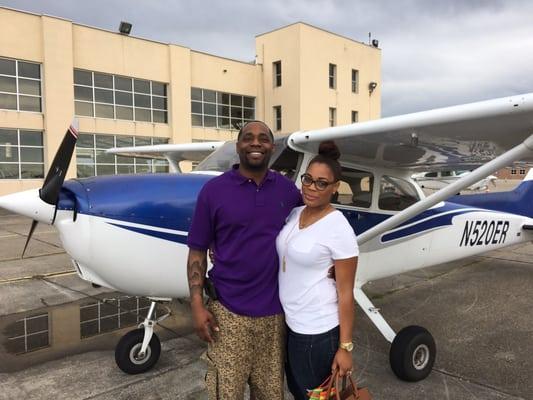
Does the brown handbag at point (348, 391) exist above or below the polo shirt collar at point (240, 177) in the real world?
below

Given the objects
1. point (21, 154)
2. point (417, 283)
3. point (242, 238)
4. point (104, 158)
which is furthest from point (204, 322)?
point (104, 158)

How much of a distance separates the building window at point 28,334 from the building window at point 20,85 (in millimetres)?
16970

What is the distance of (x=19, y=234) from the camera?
1160cm

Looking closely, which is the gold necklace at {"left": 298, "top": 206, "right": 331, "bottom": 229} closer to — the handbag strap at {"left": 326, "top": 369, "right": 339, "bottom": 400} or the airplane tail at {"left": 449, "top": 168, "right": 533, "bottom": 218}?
the handbag strap at {"left": 326, "top": 369, "right": 339, "bottom": 400}

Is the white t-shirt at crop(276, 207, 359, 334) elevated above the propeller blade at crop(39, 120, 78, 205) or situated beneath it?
situated beneath

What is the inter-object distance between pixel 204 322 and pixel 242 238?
42 centimetres

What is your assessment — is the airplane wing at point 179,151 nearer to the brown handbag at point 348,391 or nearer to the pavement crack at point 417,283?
the pavement crack at point 417,283

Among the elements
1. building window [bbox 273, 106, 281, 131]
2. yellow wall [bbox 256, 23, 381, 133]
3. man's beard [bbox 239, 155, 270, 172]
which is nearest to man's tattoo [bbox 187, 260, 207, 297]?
man's beard [bbox 239, 155, 270, 172]

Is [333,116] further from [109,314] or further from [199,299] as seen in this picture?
[199,299]

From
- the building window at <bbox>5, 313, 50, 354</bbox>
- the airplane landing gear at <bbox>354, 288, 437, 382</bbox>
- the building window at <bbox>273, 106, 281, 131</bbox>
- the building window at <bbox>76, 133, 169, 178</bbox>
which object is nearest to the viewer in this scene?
the airplane landing gear at <bbox>354, 288, 437, 382</bbox>

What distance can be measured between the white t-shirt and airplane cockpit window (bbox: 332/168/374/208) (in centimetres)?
211

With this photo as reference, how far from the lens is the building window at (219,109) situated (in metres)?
25.4

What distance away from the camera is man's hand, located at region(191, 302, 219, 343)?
2.04m

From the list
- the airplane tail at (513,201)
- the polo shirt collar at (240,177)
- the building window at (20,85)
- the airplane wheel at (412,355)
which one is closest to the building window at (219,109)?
the building window at (20,85)
